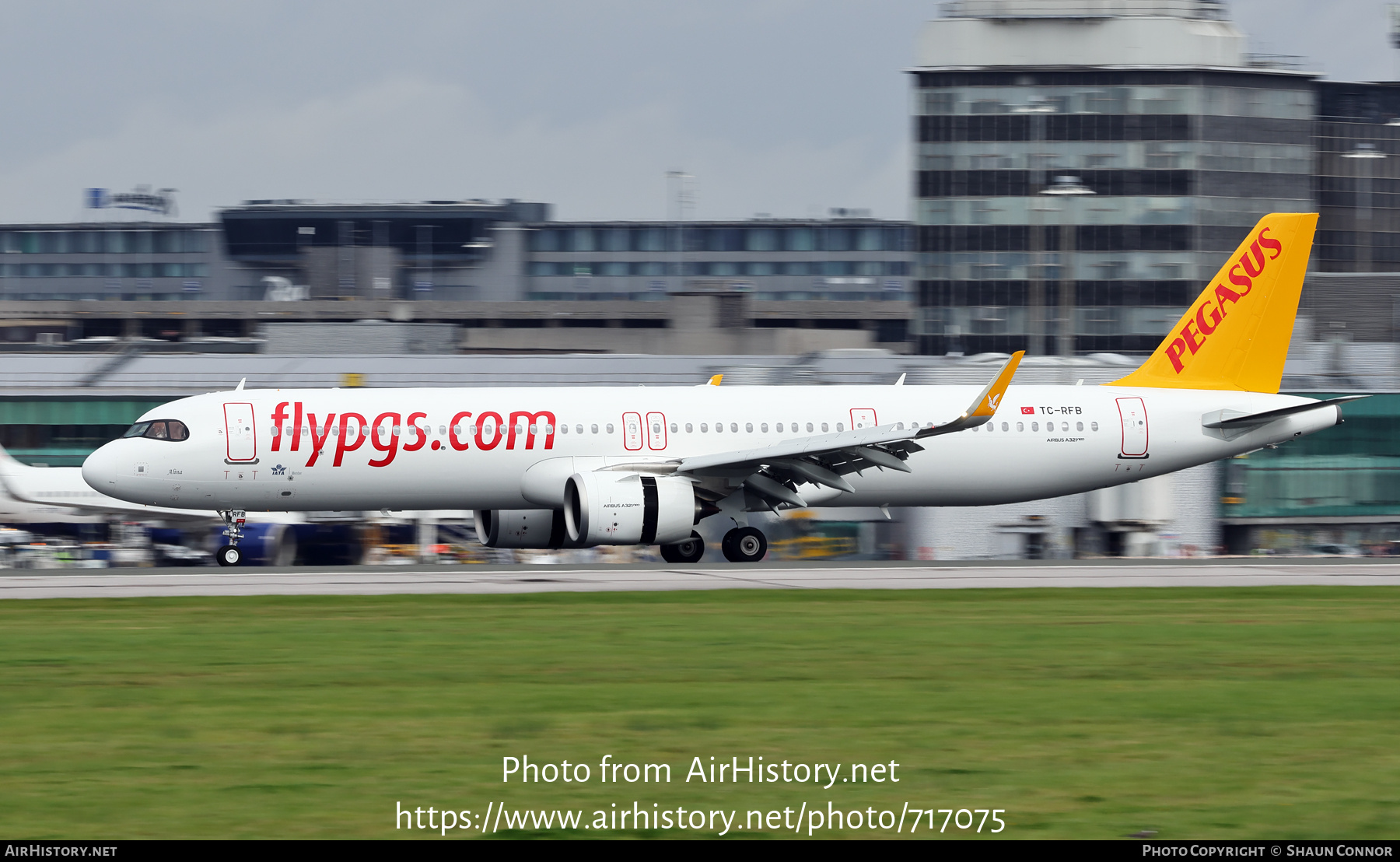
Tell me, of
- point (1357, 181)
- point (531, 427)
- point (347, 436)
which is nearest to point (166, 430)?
point (347, 436)

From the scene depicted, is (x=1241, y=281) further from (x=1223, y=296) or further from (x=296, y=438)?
(x=296, y=438)

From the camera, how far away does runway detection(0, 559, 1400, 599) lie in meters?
26.6

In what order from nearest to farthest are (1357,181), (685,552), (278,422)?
(278,422) < (685,552) < (1357,181)

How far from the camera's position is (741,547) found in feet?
114

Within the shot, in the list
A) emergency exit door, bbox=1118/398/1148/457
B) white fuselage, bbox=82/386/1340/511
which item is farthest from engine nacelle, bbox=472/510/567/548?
emergency exit door, bbox=1118/398/1148/457

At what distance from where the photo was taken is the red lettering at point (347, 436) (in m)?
33.2

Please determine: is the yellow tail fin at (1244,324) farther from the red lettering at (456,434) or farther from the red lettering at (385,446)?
the red lettering at (385,446)

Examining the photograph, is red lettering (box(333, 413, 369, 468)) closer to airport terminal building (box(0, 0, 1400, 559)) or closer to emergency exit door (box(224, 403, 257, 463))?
emergency exit door (box(224, 403, 257, 463))

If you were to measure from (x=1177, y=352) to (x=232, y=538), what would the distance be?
2112cm

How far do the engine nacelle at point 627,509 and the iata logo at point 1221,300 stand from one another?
12419 mm

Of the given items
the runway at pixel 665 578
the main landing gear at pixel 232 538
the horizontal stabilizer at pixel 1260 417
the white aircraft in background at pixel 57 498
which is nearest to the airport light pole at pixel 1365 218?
the horizontal stabilizer at pixel 1260 417

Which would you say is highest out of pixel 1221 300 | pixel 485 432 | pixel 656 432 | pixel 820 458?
pixel 1221 300

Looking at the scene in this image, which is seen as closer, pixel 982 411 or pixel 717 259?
pixel 982 411

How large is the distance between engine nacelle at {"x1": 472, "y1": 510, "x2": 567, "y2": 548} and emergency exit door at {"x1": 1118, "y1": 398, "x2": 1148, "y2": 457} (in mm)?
12420
